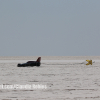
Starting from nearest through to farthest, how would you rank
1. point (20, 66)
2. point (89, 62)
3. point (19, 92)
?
point (19, 92)
point (20, 66)
point (89, 62)

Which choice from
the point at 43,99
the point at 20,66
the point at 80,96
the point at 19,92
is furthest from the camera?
the point at 20,66

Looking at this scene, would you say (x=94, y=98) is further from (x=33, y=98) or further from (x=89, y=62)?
(x=89, y=62)

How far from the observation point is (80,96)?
399 inches

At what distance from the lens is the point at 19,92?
36.8 ft

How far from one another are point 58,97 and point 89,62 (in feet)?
107

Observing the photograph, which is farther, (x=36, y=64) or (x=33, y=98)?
(x=36, y=64)

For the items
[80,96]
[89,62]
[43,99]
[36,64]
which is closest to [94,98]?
[80,96]

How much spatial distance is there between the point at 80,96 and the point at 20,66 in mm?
25106

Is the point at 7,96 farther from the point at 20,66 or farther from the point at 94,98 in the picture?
the point at 20,66

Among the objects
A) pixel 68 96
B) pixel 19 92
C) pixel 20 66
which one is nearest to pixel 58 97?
pixel 68 96

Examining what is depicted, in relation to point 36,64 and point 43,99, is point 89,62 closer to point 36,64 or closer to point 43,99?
point 36,64

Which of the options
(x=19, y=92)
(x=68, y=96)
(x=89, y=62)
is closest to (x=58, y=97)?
(x=68, y=96)

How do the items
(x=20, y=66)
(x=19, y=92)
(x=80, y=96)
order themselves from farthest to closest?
1. (x=20, y=66)
2. (x=19, y=92)
3. (x=80, y=96)

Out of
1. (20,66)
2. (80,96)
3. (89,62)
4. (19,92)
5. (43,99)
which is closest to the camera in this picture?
(43,99)
